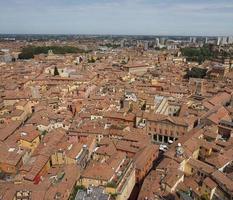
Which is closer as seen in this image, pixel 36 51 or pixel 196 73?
pixel 196 73

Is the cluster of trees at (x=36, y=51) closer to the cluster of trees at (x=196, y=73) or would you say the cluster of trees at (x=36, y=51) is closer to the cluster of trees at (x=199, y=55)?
the cluster of trees at (x=199, y=55)

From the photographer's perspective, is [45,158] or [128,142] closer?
[45,158]

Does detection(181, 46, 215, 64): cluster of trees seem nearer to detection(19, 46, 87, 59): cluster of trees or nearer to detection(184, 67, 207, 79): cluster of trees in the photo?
detection(184, 67, 207, 79): cluster of trees

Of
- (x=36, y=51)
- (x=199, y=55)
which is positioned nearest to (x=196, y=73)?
(x=199, y=55)

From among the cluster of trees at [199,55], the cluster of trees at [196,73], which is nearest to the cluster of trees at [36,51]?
the cluster of trees at [199,55]

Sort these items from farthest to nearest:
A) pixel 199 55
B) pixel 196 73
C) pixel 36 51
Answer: pixel 36 51 → pixel 199 55 → pixel 196 73

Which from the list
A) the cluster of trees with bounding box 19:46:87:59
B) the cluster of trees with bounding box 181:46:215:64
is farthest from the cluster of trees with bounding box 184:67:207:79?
the cluster of trees with bounding box 19:46:87:59

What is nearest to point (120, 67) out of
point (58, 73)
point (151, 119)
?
point (58, 73)

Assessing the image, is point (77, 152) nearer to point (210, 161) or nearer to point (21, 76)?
point (210, 161)

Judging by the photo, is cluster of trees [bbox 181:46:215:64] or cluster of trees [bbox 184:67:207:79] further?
cluster of trees [bbox 181:46:215:64]

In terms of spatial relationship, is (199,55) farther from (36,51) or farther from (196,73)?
(36,51)

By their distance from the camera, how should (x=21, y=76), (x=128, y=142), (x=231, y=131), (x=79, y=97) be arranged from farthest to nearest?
(x=21, y=76), (x=79, y=97), (x=231, y=131), (x=128, y=142)
